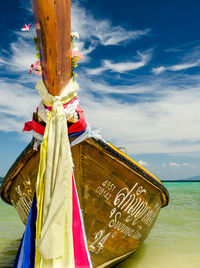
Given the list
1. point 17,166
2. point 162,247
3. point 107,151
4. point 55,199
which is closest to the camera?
point 55,199

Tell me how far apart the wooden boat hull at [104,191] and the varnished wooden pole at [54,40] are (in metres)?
0.72

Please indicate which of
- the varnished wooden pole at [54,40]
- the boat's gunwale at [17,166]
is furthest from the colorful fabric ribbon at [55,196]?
the boat's gunwale at [17,166]

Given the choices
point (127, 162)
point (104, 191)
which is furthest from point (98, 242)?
point (127, 162)

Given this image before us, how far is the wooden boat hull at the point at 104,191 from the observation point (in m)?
2.50

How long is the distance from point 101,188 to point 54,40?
1537 millimetres

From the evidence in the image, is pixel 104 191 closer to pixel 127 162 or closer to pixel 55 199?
pixel 127 162

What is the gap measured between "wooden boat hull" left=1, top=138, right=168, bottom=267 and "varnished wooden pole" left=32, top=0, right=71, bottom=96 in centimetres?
72

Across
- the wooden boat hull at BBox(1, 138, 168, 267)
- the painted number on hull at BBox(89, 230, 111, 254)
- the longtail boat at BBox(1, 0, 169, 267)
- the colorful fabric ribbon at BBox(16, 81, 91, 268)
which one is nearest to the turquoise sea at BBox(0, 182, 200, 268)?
the longtail boat at BBox(1, 0, 169, 267)

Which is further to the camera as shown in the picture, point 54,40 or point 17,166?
point 17,166

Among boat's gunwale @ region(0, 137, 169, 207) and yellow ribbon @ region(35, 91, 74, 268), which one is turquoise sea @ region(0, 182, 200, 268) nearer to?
boat's gunwale @ region(0, 137, 169, 207)

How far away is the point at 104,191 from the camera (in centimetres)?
262

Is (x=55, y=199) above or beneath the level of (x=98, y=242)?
above

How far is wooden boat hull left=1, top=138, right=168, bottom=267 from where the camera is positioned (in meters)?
2.50

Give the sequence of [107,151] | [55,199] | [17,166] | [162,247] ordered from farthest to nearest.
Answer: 1. [162,247]
2. [17,166]
3. [107,151]
4. [55,199]
